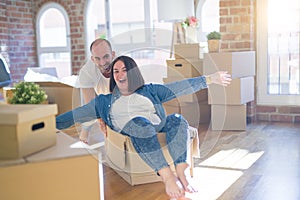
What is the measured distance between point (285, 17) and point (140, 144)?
280 cm

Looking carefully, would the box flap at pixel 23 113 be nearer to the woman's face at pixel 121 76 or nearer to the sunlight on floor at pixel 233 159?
the woman's face at pixel 121 76

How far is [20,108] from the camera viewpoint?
51.6 inches

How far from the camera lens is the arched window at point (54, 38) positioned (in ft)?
20.2

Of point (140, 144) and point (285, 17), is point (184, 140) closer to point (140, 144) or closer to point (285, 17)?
point (140, 144)

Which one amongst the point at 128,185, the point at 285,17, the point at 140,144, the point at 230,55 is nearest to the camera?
the point at 140,144

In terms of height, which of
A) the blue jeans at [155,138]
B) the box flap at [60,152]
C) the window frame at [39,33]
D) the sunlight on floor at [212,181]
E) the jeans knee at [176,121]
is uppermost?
the window frame at [39,33]

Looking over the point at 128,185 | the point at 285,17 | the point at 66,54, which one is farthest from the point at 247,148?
the point at 66,54

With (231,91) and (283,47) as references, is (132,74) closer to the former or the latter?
(231,91)

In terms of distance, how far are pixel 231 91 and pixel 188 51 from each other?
2.26 ft

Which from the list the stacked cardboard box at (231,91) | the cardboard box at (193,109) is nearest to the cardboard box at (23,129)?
the cardboard box at (193,109)

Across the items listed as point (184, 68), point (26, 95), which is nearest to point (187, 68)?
point (184, 68)

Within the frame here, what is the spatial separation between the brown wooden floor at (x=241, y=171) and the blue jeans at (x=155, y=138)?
0.88 ft

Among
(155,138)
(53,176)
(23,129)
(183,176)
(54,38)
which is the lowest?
(183,176)

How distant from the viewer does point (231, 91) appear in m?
4.03
